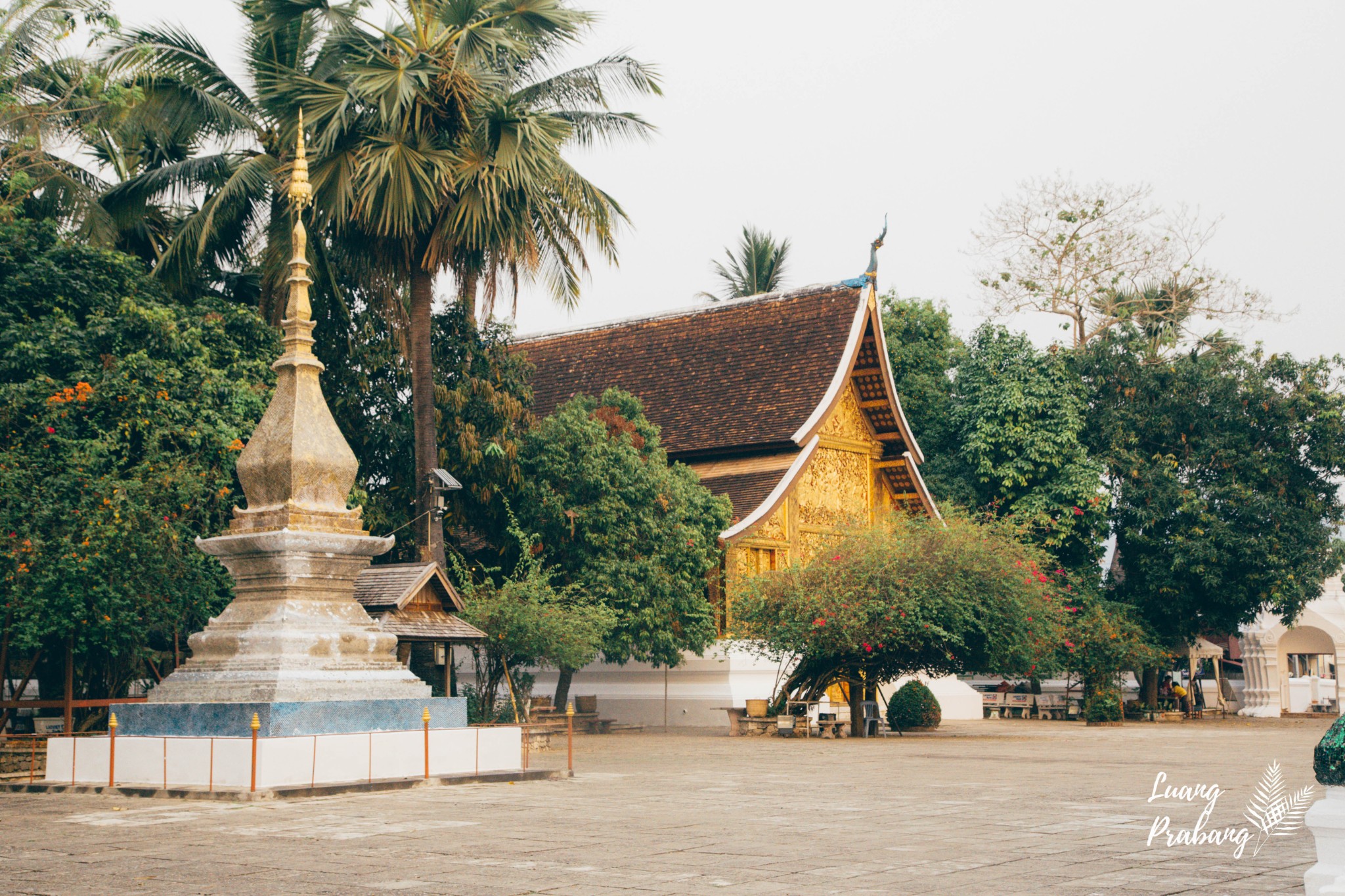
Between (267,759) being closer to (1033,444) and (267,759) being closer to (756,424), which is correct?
(756,424)

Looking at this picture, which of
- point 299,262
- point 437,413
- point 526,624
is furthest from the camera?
point 437,413

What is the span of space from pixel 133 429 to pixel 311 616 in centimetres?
595

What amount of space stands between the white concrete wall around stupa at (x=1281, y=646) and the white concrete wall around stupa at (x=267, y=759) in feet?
91.2

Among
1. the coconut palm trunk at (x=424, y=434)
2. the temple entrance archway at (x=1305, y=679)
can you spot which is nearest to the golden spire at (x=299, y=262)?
the coconut palm trunk at (x=424, y=434)

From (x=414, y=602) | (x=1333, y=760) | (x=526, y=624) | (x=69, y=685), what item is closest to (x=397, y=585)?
(x=414, y=602)

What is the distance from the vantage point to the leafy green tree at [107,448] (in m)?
16.6

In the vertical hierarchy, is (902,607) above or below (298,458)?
below

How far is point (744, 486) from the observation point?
28625 millimetres

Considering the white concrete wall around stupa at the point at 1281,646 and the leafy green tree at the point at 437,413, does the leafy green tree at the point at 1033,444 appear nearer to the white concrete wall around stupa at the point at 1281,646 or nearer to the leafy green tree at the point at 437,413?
the white concrete wall around stupa at the point at 1281,646

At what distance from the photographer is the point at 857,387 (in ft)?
103

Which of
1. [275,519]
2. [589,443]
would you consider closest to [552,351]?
[589,443]

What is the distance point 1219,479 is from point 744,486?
11666 millimetres

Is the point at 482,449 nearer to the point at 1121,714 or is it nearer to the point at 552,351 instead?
the point at 552,351

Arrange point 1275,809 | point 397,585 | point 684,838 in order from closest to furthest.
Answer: point 684,838 → point 1275,809 → point 397,585
